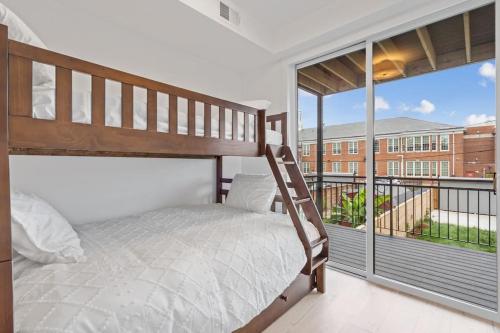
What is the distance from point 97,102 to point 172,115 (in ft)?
A: 1.25

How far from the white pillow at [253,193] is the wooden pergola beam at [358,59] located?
4.51ft

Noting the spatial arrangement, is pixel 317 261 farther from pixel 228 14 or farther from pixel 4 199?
pixel 228 14

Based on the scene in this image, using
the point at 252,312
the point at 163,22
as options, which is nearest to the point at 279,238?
the point at 252,312

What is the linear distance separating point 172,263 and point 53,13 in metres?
2.17

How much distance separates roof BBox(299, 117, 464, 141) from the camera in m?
2.08

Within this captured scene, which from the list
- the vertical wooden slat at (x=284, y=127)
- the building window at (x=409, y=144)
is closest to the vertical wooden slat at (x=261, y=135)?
the vertical wooden slat at (x=284, y=127)

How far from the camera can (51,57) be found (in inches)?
37.9

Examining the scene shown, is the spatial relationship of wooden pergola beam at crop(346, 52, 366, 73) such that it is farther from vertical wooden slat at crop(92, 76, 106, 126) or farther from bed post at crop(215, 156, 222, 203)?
vertical wooden slat at crop(92, 76, 106, 126)

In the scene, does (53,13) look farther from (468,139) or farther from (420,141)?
(468,139)

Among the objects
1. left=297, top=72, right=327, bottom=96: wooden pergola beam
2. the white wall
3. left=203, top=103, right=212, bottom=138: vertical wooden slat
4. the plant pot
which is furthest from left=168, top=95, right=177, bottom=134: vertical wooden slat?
the plant pot

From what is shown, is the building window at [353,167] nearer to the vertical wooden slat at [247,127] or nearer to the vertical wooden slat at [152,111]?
the vertical wooden slat at [247,127]

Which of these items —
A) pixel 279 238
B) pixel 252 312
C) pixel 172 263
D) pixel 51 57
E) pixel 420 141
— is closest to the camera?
pixel 51 57

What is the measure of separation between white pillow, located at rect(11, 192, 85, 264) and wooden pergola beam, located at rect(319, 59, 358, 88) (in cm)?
260

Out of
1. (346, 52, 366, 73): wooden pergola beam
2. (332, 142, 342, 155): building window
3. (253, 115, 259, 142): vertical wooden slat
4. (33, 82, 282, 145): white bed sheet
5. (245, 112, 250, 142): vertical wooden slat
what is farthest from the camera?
(332, 142, 342, 155): building window
